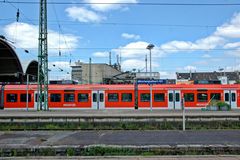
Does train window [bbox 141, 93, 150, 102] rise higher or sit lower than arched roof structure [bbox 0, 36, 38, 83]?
lower

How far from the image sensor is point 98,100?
126 ft

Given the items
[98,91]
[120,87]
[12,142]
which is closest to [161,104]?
[120,87]

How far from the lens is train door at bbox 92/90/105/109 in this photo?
3831cm

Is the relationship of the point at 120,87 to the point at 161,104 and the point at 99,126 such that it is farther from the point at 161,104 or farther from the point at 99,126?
the point at 99,126

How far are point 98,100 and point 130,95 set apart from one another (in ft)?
12.4

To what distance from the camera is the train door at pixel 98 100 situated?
38.3 meters

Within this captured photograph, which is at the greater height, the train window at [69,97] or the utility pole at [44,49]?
the utility pole at [44,49]

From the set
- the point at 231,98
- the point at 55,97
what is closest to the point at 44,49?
the point at 55,97

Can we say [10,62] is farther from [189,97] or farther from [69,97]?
[189,97]

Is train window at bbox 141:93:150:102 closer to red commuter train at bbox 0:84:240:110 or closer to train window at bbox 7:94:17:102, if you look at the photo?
red commuter train at bbox 0:84:240:110

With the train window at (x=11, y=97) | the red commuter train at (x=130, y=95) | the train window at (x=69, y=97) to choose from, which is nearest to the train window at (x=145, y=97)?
the red commuter train at (x=130, y=95)

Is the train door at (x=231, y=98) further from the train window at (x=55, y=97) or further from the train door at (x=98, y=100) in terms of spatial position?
the train window at (x=55, y=97)

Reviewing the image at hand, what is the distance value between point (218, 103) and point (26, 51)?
2391 cm

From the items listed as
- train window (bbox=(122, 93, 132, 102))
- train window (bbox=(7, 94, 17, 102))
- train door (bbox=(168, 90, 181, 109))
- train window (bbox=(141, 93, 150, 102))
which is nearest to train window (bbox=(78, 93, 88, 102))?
train window (bbox=(122, 93, 132, 102))
